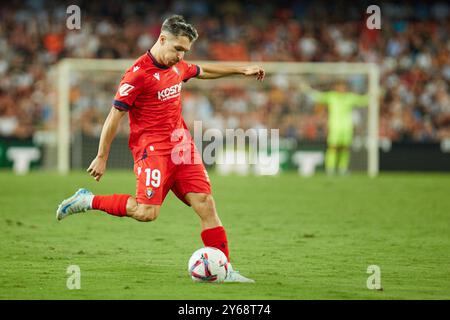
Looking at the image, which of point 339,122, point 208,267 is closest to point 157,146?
point 208,267

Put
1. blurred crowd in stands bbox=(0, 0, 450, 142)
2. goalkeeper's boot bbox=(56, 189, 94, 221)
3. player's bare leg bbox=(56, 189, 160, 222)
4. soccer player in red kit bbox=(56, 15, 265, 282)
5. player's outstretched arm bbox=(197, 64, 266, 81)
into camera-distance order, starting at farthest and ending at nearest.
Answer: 1. blurred crowd in stands bbox=(0, 0, 450, 142)
2. player's outstretched arm bbox=(197, 64, 266, 81)
3. goalkeeper's boot bbox=(56, 189, 94, 221)
4. player's bare leg bbox=(56, 189, 160, 222)
5. soccer player in red kit bbox=(56, 15, 265, 282)

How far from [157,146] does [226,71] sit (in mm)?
→ 1149

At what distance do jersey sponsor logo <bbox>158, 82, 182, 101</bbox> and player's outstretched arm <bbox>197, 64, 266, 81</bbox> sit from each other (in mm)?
534

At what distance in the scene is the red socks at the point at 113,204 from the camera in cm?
773

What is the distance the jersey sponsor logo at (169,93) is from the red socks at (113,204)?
91 cm

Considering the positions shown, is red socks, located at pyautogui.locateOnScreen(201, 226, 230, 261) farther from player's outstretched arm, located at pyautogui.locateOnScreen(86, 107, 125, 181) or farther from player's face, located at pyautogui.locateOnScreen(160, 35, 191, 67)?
player's face, located at pyautogui.locateOnScreen(160, 35, 191, 67)

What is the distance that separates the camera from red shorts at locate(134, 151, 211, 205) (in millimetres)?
7668

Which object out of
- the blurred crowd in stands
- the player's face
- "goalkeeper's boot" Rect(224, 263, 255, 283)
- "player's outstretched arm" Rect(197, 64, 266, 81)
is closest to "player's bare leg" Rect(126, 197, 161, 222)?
"goalkeeper's boot" Rect(224, 263, 255, 283)

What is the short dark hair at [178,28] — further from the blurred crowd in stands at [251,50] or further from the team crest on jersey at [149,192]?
the blurred crowd in stands at [251,50]

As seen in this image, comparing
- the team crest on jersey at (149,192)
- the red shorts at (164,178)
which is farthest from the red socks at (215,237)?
the team crest on jersey at (149,192)

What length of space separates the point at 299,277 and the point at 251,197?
28.7 ft

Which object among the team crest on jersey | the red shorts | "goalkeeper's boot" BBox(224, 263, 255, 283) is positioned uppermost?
the red shorts

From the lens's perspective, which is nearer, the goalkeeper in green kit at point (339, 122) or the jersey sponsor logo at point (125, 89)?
the jersey sponsor logo at point (125, 89)
